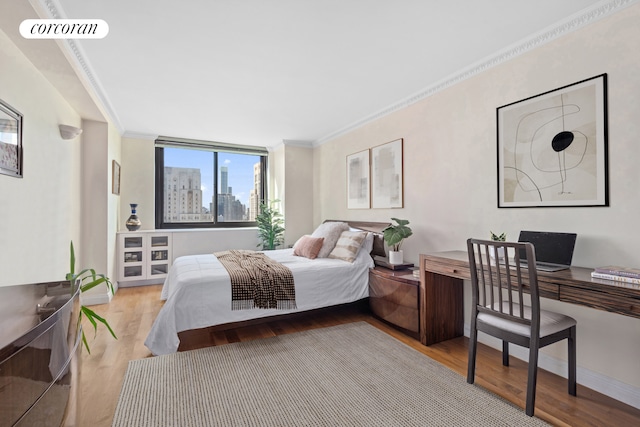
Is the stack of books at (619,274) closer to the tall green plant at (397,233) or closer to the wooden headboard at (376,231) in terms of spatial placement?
the tall green plant at (397,233)

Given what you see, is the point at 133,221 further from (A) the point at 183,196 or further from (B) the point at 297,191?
(B) the point at 297,191

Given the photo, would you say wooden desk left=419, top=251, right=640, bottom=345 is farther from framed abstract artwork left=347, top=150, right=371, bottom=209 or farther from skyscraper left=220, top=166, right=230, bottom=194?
skyscraper left=220, top=166, right=230, bottom=194

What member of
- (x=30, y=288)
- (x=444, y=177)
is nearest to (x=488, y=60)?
(x=444, y=177)

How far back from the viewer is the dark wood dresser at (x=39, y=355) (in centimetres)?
74

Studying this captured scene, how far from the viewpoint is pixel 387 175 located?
12.6 feet

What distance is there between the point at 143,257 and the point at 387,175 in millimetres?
3841

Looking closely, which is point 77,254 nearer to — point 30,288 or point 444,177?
point 30,288

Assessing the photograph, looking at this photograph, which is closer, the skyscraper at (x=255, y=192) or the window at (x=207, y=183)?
the window at (x=207, y=183)

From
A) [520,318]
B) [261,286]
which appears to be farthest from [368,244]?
[520,318]

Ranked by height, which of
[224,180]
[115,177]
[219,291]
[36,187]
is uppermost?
[224,180]

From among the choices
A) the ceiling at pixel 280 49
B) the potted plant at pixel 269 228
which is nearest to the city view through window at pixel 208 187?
the potted plant at pixel 269 228

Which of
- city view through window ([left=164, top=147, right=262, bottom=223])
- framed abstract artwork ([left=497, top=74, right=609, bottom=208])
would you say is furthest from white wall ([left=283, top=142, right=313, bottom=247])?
framed abstract artwork ([left=497, top=74, right=609, bottom=208])

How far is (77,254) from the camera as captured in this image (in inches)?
144

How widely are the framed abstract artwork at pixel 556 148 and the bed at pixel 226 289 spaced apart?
1562 mm
